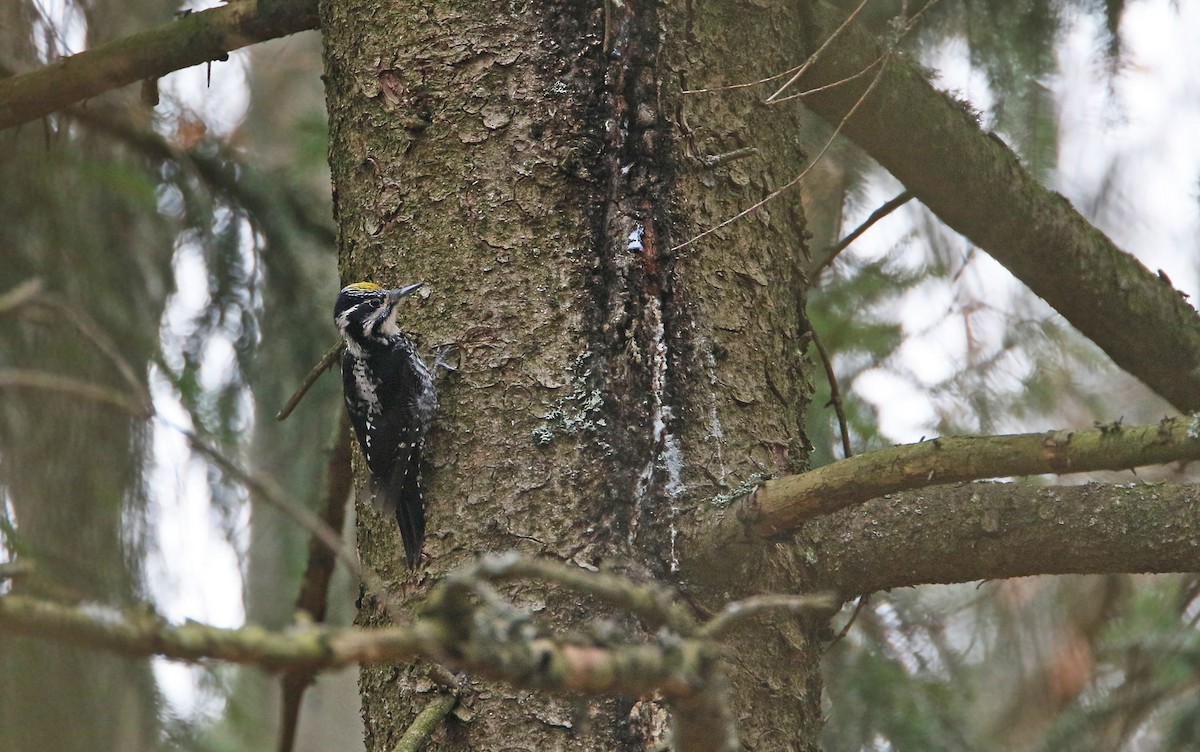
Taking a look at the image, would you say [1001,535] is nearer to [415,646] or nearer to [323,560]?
[415,646]

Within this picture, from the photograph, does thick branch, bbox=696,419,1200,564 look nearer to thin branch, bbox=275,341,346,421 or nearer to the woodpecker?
the woodpecker

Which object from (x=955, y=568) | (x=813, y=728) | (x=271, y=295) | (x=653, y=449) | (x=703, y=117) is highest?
(x=271, y=295)

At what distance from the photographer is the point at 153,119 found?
162 inches

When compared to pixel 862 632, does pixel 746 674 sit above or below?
below

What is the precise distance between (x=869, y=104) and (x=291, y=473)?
93.2 inches

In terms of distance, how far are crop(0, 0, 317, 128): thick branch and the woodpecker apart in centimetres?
75

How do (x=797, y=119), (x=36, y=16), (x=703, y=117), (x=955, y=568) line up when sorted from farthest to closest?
(x=36, y=16), (x=797, y=119), (x=703, y=117), (x=955, y=568)

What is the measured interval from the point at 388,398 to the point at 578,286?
125 centimetres

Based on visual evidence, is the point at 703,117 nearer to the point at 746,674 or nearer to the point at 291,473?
the point at 746,674

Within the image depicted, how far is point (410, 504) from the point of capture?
2516 millimetres

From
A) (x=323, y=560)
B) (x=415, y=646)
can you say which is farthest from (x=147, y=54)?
(x=415, y=646)

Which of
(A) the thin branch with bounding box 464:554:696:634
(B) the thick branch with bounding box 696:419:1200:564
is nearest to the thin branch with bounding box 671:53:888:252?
(B) the thick branch with bounding box 696:419:1200:564

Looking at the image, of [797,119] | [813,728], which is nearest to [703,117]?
[797,119]

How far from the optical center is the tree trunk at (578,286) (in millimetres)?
2271
